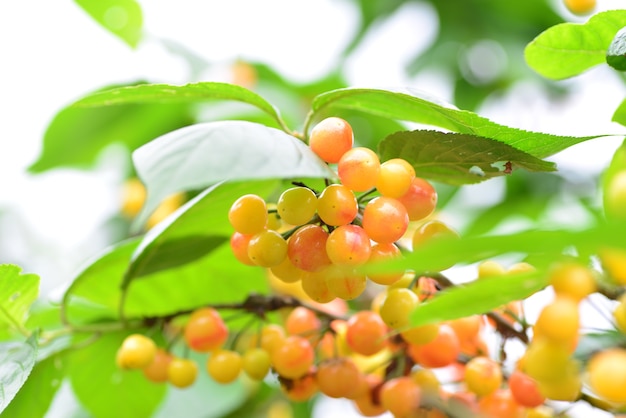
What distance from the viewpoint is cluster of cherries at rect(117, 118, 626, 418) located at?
18.7 inches

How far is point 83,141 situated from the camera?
1.76 metres

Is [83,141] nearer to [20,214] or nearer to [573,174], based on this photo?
[20,214]

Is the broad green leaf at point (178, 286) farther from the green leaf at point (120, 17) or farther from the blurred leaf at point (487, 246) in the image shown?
the green leaf at point (120, 17)

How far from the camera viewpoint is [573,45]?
0.76m

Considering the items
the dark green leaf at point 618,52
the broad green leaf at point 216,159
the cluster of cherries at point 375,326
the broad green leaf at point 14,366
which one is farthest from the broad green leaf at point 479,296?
the broad green leaf at point 14,366

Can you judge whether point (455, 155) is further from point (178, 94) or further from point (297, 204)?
point (178, 94)

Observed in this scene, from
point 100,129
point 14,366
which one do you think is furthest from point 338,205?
point 100,129

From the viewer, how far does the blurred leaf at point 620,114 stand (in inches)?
27.2

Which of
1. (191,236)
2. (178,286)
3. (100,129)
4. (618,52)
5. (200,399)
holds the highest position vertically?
(618,52)

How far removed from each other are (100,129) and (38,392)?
1.01 m

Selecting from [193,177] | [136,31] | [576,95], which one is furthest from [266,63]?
[193,177]

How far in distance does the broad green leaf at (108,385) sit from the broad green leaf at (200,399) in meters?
0.18

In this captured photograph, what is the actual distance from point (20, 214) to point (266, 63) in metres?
A: 1.01

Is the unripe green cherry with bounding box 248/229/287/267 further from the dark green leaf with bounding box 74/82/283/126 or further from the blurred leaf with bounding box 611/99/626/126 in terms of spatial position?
the blurred leaf with bounding box 611/99/626/126
